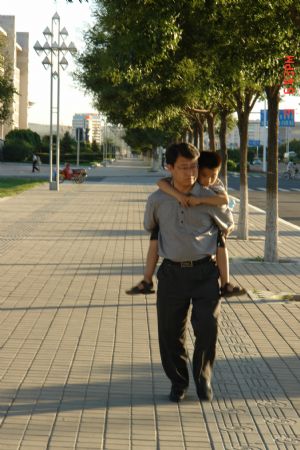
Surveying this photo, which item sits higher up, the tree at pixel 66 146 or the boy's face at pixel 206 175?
the tree at pixel 66 146

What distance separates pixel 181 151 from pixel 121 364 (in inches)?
82.8

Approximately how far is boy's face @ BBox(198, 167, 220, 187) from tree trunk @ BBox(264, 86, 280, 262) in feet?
27.2

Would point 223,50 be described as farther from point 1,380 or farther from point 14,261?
point 1,380

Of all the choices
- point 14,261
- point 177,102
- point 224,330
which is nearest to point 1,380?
point 224,330

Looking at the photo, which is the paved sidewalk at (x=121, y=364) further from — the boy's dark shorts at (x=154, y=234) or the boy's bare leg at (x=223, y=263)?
the boy's dark shorts at (x=154, y=234)

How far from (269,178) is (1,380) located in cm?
875

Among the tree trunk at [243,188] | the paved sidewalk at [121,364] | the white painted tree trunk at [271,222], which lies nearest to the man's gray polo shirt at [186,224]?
the paved sidewalk at [121,364]

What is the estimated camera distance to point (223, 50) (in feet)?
40.2

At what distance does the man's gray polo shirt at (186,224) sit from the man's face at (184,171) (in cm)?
Answer: 8

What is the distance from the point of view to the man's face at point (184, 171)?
6.29 meters

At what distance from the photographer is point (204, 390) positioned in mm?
6539

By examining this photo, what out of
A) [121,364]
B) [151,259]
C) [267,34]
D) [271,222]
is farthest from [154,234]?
[271,222]

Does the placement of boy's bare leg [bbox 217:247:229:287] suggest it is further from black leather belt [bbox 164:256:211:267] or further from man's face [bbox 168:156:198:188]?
man's face [bbox 168:156:198:188]

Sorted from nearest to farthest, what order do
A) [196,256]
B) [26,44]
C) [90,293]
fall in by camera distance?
[196,256] → [90,293] → [26,44]
